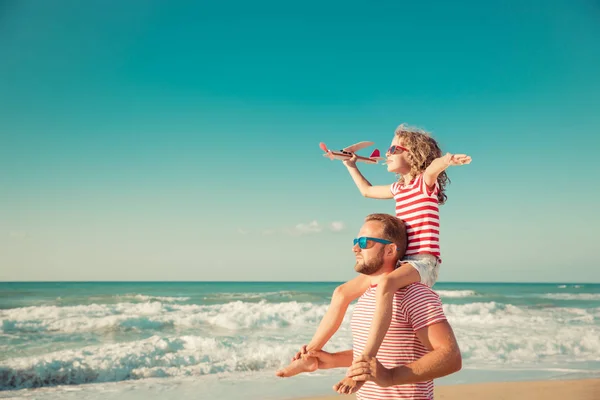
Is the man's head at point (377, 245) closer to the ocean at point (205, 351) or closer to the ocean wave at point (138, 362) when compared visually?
the ocean at point (205, 351)

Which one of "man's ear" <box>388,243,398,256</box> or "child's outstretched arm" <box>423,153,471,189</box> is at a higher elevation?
"child's outstretched arm" <box>423,153,471,189</box>

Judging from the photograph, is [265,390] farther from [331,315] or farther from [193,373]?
[331,315]

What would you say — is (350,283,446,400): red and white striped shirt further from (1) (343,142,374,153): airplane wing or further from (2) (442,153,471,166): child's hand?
(1) (343,142,374,153): airplane wing

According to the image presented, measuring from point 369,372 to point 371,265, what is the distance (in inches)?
21.9

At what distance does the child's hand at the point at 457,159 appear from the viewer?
2621mm

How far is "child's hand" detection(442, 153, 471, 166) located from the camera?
2.62 m

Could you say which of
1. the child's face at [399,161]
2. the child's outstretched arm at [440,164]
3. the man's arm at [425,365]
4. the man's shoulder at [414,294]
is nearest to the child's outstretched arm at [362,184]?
the child's face at [399,161]

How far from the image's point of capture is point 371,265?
255 centimetres

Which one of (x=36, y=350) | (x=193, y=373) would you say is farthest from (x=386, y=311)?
(x=36, y=350)

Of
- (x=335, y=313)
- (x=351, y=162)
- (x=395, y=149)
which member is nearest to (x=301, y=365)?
(x=335, y=313)

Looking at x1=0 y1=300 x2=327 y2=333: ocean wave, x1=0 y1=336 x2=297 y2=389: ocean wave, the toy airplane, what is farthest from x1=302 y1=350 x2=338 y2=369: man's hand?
x1=0 y1=300 x2=327 y2=333: ocean wave

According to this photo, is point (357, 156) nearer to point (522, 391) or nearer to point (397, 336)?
point (397, 336)

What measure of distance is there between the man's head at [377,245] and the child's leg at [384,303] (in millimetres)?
83

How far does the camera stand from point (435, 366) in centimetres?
221
